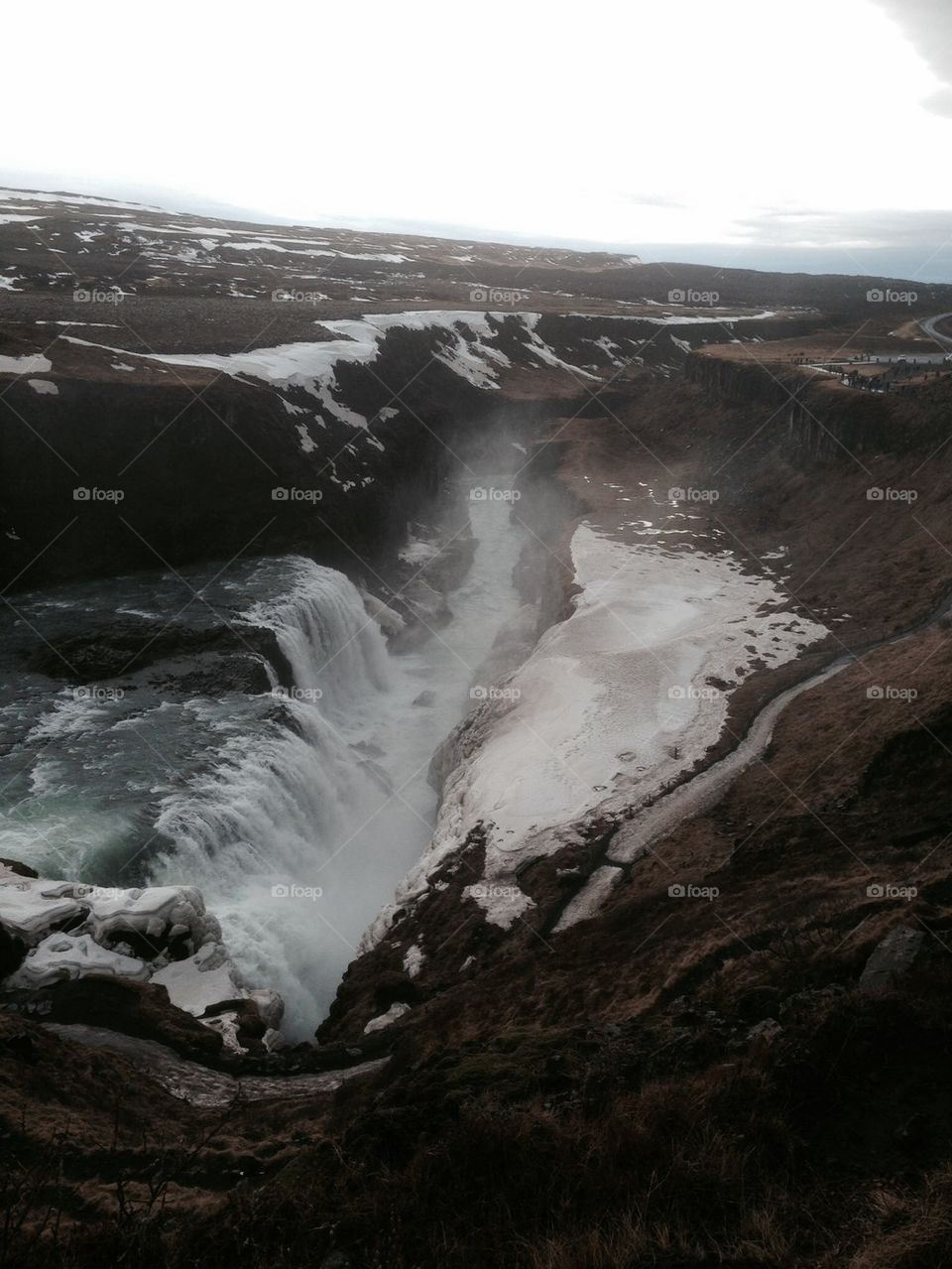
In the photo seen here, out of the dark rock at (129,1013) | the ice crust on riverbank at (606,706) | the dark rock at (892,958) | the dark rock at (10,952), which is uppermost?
the dark rock at (892,958)

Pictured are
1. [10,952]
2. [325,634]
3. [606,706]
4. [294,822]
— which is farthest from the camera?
[325,634]

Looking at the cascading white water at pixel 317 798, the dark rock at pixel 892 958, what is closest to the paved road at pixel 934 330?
the cascading white water at pixel 317 798

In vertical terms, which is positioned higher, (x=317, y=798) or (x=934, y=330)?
(x=934, y=330)

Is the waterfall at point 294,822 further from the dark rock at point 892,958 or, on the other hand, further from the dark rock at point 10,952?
the dark rock at point 892,958

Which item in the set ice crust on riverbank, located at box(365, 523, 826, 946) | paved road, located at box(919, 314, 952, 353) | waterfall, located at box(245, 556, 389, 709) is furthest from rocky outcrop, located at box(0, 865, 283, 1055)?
paved road, located at box(919, 314, 952, 353)

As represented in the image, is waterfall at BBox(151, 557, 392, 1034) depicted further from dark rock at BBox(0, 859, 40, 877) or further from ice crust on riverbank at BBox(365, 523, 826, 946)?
dark rock at BBox(0, 859, 40, 877)

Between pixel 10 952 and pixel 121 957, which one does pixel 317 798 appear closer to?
pixel 121 957

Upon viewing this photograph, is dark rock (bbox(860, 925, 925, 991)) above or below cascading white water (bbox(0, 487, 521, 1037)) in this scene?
above

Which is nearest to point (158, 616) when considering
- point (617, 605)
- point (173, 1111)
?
point (617, 605)

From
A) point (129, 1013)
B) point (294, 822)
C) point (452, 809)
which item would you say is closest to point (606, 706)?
point (452, 809)

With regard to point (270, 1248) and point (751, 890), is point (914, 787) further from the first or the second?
point (270, 1248)

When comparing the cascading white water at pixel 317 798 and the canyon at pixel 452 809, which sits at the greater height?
the canyon at pixel 452 809
